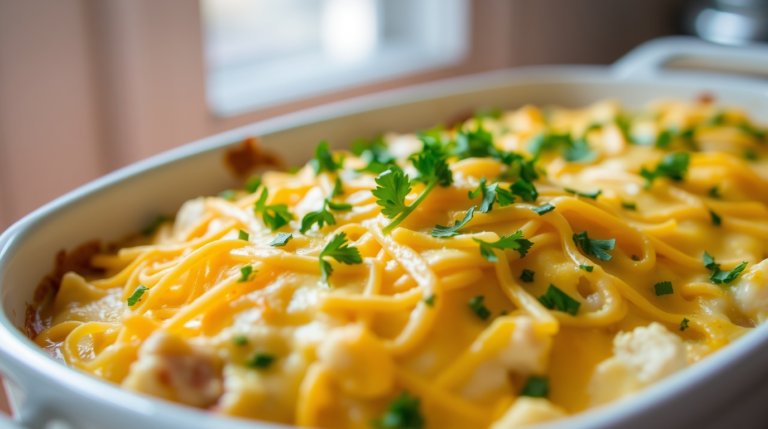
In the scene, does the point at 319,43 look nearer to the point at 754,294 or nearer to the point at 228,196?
the point at 228,196

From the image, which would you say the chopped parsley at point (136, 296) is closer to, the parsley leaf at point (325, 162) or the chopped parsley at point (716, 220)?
the parsley leaf at point (325, 162)

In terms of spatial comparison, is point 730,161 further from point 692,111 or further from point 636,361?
point 636,361

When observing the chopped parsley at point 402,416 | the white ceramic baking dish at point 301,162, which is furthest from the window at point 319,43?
the chopped parsley at point 402,416

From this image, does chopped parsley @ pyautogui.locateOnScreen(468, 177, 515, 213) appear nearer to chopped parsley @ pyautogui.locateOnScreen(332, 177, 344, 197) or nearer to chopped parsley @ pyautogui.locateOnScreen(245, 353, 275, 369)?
chopped parsley @ pyautogui.locateOnScreen(332, 177, 344, 197)

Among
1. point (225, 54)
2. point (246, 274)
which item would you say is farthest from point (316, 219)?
point (225, 54)

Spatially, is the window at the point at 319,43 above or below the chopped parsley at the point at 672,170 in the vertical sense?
above

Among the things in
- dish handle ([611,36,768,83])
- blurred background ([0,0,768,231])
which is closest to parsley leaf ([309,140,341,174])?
blurred background ([0,0,768,231])

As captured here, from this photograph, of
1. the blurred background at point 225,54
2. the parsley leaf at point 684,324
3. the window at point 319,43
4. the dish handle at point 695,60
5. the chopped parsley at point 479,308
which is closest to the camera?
the chopped parsley at point 479,308
